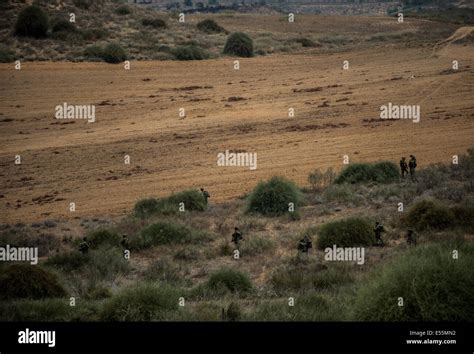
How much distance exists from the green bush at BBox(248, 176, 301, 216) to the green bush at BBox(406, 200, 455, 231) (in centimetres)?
Answer: 339

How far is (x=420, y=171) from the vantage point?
1892 cm

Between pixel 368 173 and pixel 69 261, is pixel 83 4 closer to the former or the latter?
pixel 368 173

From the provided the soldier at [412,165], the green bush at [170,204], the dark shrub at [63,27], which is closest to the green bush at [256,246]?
the green bush at [170,204]

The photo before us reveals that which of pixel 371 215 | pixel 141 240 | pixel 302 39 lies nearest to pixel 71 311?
pixel 141 240

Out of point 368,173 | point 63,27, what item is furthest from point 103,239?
point 63,27

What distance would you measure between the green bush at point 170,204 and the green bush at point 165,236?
1.67m

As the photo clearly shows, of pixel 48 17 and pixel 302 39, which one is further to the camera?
pixel 302 39

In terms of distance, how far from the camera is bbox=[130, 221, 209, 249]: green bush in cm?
1424

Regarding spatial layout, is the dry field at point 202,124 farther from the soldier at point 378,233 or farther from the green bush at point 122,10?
the green bush at point 122,10

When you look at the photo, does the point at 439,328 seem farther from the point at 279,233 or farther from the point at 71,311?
the point at 279,233

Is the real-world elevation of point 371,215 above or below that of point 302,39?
below

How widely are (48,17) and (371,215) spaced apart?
35385 mm

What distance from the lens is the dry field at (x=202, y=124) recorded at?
786 inches

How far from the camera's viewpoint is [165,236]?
14438 mm
